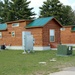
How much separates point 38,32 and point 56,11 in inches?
1157

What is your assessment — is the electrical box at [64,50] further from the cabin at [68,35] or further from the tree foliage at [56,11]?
the tree foliage at [56,11]

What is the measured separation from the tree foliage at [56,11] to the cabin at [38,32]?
25.2 metres

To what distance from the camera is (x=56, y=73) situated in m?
10.9

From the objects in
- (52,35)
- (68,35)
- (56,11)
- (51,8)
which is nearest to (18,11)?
(51,8)

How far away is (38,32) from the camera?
29562 mm

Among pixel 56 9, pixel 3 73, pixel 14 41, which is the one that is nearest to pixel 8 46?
pixel 14 41

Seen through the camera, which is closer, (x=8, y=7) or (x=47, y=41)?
(x=47, y=41)

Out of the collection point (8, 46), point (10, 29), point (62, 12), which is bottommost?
point (8, 46)

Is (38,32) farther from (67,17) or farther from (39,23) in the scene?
(67,17)

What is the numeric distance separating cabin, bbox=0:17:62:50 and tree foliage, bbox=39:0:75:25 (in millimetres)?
25174

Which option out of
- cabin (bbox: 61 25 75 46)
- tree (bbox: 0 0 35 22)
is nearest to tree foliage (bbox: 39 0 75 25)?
tree (bbox: 0 0 35 22)

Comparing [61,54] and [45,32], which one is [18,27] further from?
[61,54]

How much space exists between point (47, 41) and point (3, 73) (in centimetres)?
1898

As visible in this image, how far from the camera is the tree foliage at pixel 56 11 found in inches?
2280
